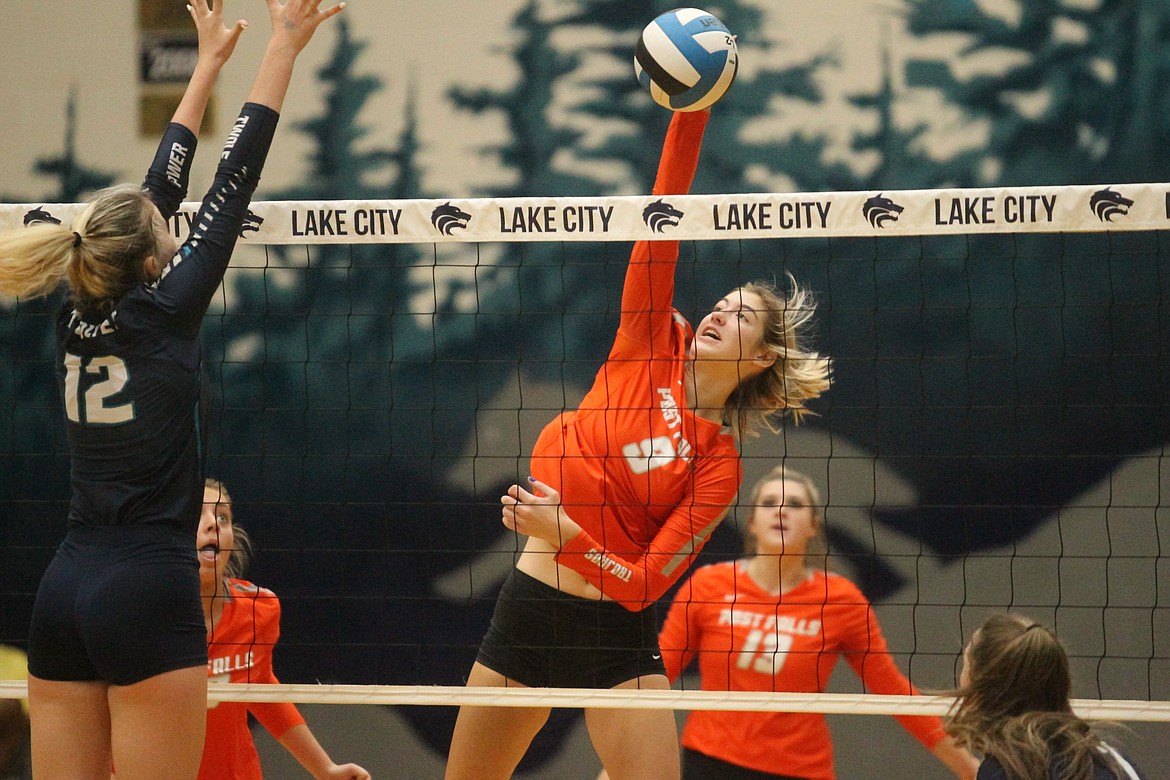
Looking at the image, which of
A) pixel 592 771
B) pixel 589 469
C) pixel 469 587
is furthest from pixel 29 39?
pixel 592 771

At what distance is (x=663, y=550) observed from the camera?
3.34 meters

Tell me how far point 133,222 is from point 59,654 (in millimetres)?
847

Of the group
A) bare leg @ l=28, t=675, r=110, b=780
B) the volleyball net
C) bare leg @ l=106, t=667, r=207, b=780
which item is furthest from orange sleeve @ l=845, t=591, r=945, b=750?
bare leg @ l=28, t=675, r=110, b=780

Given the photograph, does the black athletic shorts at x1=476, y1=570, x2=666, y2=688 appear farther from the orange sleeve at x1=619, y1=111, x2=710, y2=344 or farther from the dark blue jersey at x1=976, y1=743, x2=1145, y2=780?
the dark blue jersey at x1=976, y1=743, x2=1145, y2=780

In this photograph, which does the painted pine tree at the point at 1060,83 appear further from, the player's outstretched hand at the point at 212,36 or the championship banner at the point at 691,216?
the player's outstretched hand at the point at 212,36

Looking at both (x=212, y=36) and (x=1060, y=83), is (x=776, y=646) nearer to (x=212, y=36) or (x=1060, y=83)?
(x=212, y=36)

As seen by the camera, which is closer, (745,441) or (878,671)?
(878,671)

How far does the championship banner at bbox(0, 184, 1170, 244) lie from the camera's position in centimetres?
322

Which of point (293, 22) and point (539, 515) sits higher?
point (293, 22)

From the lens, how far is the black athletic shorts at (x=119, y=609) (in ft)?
7.28

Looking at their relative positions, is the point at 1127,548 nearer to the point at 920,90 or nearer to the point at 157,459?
the point at 920,90

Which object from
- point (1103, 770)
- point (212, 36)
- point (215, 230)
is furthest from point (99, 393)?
point (1103, 770)

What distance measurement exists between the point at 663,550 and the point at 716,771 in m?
1.09

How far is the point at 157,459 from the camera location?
7.50ft
